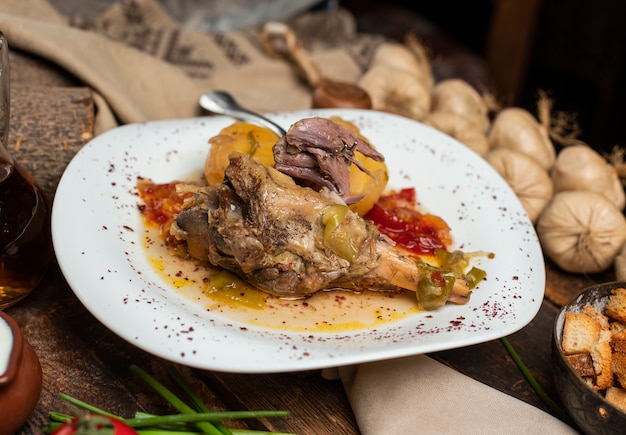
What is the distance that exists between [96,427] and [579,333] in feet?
6.47

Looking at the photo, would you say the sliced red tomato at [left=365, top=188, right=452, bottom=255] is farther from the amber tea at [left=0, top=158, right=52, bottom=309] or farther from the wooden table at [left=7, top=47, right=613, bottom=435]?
the amber tea at [left=0, top=158, right=52, bottom=309]

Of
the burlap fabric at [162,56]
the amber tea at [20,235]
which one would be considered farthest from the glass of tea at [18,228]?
the burlap fabric at [162,56]

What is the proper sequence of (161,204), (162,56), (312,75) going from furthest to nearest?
1. (162,56)
2. (312,75)
3. (161,204)

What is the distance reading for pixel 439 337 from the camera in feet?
8.80

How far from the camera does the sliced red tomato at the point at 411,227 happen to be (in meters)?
3.50

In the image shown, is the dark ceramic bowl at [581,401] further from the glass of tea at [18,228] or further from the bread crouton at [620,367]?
the glass of tea at [18,228]

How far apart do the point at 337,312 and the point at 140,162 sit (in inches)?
55.6

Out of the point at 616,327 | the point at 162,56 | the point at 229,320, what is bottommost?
the point at 162,56

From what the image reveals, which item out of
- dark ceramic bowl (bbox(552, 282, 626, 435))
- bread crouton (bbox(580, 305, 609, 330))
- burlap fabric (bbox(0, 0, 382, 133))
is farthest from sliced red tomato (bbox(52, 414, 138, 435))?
burlap fabric (bbox(0, 0, 382, 133))

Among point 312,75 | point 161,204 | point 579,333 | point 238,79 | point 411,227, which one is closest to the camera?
point 579,333

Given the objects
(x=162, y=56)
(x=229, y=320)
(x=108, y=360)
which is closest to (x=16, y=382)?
(x=108, y=360)

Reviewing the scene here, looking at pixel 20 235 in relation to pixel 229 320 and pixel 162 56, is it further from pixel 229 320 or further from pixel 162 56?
pixel 162 56

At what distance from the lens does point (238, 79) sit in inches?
218

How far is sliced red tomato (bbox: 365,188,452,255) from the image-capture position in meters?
3.50
